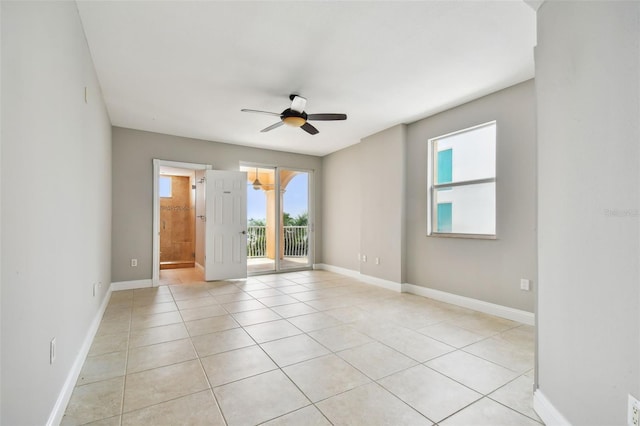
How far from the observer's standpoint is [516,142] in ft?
11.1

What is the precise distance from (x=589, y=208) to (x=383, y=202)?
3699 millimetres

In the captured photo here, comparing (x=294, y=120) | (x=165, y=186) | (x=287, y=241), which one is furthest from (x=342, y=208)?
(x=165, y=186)

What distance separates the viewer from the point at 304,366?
231cm

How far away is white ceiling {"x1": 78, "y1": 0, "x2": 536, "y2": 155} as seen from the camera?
2193 millimetres

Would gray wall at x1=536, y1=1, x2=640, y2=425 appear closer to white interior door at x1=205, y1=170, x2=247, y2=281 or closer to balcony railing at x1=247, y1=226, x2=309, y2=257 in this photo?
white interior door at x1=205, y1=170, x2=247, y2=281

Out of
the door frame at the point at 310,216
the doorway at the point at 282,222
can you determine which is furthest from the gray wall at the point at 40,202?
the doorway at the point at 282,222

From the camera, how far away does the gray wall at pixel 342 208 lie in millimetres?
6027

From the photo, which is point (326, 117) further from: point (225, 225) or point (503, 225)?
point (225, 225)

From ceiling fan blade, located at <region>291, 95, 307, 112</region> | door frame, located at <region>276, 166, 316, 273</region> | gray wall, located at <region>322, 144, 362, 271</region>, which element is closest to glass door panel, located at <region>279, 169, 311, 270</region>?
door frame, located at <region>276, 166, 316, 273</region>

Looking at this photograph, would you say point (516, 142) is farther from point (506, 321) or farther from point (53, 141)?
point (53, 141)

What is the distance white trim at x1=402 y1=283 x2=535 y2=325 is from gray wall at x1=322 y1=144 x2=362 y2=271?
154 cm

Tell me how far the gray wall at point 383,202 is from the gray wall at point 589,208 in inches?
117

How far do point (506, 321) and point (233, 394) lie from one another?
9.90 feet

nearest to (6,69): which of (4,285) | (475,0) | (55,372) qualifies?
(4,285)
